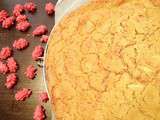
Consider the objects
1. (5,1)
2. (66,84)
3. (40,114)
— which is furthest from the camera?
(5,1)

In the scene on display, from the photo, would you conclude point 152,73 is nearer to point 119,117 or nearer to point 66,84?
point 119,117

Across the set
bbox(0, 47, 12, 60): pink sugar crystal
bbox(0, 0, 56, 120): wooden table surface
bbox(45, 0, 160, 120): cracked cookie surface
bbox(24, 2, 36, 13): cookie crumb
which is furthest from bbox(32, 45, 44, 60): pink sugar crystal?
bbox(45, 0, 160, 120): cracked cookie surface

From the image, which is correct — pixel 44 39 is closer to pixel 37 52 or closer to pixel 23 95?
pixel 37 52

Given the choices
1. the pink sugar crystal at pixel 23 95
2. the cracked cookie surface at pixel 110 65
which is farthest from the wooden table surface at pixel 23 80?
the cracked cookie surface at pixel 110 65

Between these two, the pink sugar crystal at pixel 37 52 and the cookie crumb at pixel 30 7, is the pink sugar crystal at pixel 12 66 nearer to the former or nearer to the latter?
the pink sugar crystal at pixel 37 52

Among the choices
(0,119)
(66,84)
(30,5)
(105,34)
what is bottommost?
(0,119)

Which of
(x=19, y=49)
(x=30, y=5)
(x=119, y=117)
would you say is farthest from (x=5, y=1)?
(x=119, y=117)
